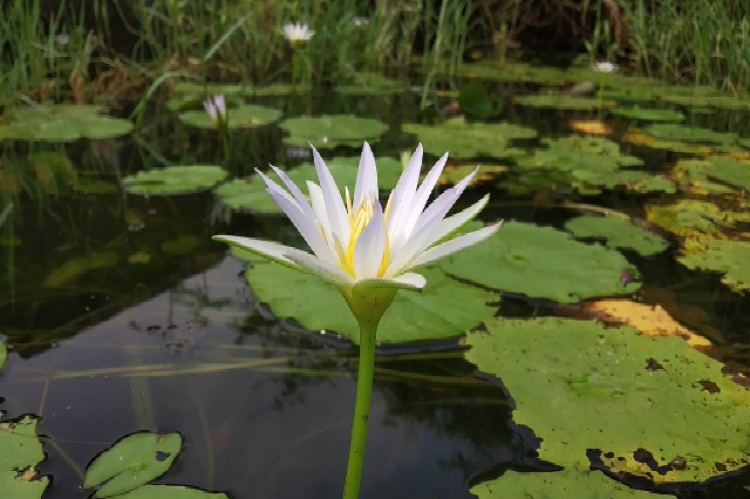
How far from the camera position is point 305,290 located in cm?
158

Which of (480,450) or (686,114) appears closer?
(480,450)

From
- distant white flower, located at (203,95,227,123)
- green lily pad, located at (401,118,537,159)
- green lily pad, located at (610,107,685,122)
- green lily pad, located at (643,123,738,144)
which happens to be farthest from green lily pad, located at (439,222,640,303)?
green lily pad, located at (610,107,685,122)

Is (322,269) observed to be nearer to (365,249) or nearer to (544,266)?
(365,249)

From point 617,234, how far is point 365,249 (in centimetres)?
153

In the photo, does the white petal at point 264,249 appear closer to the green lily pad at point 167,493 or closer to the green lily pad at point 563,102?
the green lily pad at point 167,493

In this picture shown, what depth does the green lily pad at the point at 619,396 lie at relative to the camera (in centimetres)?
105

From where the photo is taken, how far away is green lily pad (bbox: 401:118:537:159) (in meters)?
2.98

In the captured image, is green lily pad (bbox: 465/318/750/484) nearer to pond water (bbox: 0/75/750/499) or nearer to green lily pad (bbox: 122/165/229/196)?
pond water (bbox: 0/75/750/499)

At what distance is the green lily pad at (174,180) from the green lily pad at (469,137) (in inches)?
40.9

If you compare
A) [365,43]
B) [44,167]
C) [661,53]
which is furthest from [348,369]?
[661,53]

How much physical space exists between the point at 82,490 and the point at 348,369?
549 mm

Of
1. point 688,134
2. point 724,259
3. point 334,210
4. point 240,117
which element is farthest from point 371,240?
point 688,134

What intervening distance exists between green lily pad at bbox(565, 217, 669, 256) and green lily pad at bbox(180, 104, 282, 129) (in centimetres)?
190

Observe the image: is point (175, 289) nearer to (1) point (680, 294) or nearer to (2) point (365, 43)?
(1) point (680, 294)
